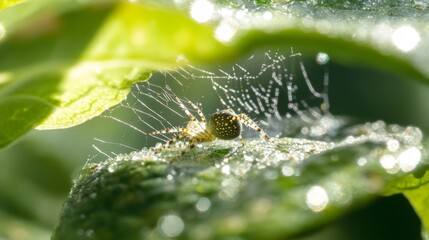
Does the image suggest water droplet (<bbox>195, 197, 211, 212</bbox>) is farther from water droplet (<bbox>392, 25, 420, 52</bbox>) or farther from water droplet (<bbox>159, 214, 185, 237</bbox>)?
water droplet (<bbox>392, 25, 420, 52</bbox>)

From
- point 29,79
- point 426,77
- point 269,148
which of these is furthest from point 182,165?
point 426,77

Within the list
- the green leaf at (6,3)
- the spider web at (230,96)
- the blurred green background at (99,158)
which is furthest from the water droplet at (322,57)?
the green leaf at (6,3)

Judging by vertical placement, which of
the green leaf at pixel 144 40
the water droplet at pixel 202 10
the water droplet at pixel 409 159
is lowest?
the water droplet at pixel 409 159

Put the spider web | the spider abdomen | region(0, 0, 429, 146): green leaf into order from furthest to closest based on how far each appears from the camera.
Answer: the spider web
the spider abdomen
region(0, 0, 429, 146): green leaf

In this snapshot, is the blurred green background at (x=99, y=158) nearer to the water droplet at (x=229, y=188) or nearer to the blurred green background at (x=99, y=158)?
the blurred green background at (x=99, y=158)

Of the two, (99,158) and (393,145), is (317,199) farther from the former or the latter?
(99,158)

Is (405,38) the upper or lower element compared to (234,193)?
upper

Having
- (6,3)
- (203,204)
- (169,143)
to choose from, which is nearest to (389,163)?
(203,204)

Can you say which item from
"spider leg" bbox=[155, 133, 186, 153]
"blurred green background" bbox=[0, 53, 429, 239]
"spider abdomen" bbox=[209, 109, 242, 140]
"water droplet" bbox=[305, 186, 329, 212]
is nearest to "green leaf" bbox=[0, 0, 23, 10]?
"spider leg" bbox=[155, 133, 186, 153]
